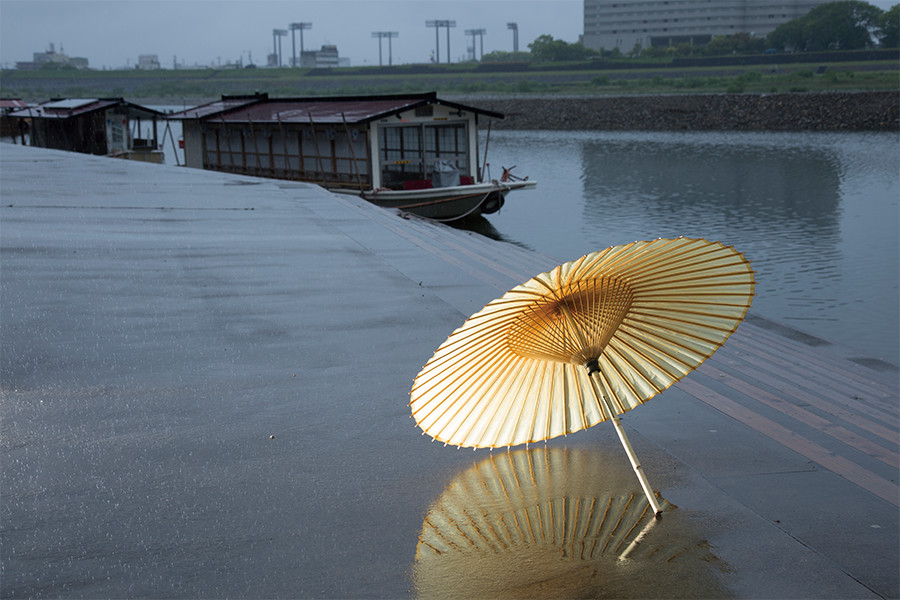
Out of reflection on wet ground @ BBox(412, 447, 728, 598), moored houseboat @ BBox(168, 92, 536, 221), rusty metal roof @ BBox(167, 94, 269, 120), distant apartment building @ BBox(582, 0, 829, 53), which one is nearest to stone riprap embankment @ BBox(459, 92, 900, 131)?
rusty metal roof @ BBox(167, 94, 269, 120)

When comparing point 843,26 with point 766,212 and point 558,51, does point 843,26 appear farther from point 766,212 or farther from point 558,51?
point 766,212

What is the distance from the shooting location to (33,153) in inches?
848

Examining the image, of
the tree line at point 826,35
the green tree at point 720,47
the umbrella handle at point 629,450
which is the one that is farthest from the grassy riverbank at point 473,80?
the umbrella handle at point 629,450

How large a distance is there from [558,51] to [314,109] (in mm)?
112392

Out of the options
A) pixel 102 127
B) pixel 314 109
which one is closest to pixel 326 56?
pixel 102 127

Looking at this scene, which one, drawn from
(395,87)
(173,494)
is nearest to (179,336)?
(173,494)

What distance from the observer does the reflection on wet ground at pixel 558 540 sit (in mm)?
2812

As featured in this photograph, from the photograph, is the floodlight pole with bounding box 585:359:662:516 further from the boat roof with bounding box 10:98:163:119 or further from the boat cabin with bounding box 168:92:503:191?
the boat roof with bounding box 10:98:163:119

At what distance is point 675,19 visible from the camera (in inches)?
6245

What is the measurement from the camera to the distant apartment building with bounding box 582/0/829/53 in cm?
14325

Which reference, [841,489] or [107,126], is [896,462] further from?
[107,126]

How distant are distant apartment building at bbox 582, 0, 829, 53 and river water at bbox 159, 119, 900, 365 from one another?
105m

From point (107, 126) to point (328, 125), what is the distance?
48.3 feet

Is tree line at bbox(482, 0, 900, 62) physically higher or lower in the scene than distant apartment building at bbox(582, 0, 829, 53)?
lower
